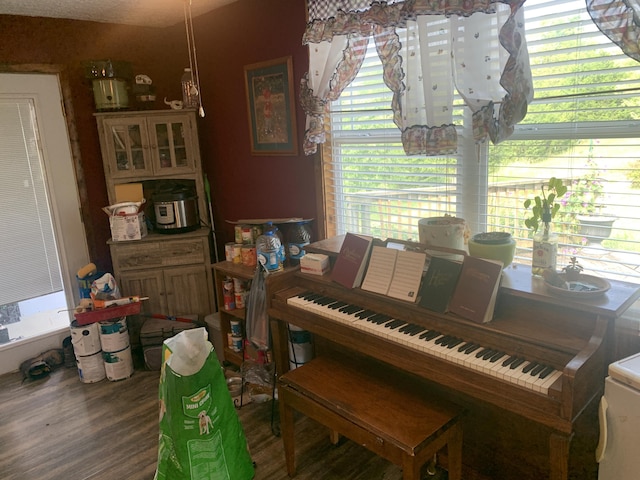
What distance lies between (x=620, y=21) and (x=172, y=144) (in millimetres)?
2875

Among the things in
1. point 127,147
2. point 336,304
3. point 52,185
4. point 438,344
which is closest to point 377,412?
point 438,344

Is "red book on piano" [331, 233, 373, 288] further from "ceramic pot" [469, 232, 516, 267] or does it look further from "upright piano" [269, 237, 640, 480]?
"ceramic pot" [469, 232, 516, 267]

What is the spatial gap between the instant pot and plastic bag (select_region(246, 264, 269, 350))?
105 cm

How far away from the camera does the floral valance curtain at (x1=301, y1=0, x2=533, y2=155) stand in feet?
5.87

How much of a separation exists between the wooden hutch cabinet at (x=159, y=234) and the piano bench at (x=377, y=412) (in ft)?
5.44

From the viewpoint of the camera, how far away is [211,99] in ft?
11.8

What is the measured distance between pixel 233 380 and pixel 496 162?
2057 millimetres

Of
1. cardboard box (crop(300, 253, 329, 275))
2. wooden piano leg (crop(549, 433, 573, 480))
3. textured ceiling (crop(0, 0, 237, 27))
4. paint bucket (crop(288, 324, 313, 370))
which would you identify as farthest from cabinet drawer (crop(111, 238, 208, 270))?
wooden piano leg (crop(549, 433, 573, 480))

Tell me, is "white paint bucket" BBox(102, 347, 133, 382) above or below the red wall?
below

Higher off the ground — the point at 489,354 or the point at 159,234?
the point at 159,234

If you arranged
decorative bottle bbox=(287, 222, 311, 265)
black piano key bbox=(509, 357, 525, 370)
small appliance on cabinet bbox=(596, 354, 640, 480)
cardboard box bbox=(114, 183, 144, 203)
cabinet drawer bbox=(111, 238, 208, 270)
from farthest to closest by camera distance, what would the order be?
cardboard box bbox=(114, 183, 144, 203)
cabinet drawer bbox=(111, 238, 208, 270)
decorative bottle bbox=(287, 222, 311, 265)
black piano key bbox=(509, 357, 525, 370)
small appliance on cabinet bbox=(596, 354, 640, 480)

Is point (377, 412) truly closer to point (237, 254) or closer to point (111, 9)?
point (237, 254)

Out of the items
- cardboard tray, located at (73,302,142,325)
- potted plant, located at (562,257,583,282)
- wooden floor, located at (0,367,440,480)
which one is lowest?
wooden floor, located at (0,367,440,480)

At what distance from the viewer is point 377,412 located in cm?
180
